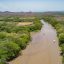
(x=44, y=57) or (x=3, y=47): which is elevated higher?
(x=3, y=47)

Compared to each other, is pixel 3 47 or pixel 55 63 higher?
pixel 3 47

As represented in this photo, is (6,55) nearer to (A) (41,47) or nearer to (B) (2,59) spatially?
(B) (2,59)

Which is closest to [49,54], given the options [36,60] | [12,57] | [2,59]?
[36,60]

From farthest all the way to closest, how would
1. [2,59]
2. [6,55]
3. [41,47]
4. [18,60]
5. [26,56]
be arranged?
[41,47] < [26,56] < [18,60] < [6,55] < [2,59]

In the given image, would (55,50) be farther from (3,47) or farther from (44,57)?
(3,47)

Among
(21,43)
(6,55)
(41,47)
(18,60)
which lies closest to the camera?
(6,55)

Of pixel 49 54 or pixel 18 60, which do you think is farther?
pixel 49 54

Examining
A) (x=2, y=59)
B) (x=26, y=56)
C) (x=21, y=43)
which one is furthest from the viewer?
(x=21, y=43)

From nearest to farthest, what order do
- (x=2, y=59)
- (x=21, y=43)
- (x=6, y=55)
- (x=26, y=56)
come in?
(x=2, y=59)
(x=6, y=55)
(x=26, y=56)
(x=21, y=43)

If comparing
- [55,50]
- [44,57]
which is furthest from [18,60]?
[55,50]
